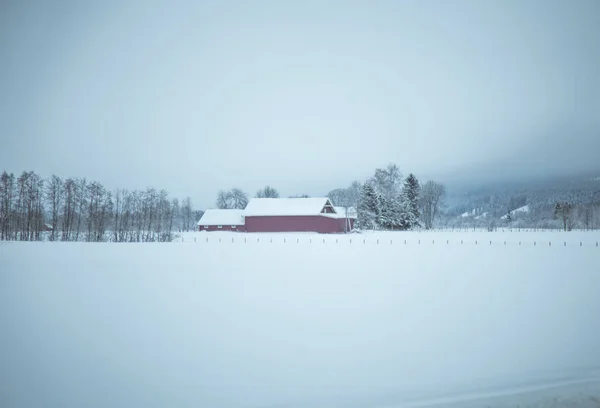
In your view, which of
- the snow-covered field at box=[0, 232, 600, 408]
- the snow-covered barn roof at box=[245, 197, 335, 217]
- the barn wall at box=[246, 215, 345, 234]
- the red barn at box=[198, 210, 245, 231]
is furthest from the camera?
the red barn at box=[198, 210, 245, 231]

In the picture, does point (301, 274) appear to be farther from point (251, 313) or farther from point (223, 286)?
point (251, 313)

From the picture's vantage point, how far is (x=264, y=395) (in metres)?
5.52

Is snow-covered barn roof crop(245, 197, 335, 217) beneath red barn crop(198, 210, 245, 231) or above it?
above

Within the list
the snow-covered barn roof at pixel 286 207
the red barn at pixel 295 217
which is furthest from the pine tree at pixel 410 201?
the snow-covered barn roof at pixel 286 207

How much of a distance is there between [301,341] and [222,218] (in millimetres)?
Answer: 56837

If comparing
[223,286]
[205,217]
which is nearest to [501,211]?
[205,217]

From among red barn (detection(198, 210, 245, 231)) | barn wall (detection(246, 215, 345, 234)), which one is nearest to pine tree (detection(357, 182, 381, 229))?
barn wall (detection(246, 215, 345, 234))

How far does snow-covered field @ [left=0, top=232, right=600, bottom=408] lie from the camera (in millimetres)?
5543

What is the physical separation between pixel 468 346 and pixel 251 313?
18.9ft

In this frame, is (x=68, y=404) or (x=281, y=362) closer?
(x=68, y=404)

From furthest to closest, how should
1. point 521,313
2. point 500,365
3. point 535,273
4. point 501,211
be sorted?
point 501,211
point 535,273
point 521,313
point 500,365

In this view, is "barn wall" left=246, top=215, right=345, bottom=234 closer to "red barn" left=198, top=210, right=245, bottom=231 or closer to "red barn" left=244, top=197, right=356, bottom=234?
"red barn" left=244, top=197, right=356, bottom=234

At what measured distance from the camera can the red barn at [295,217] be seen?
5294 centimetres

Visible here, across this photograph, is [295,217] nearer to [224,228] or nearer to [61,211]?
[224,228]
